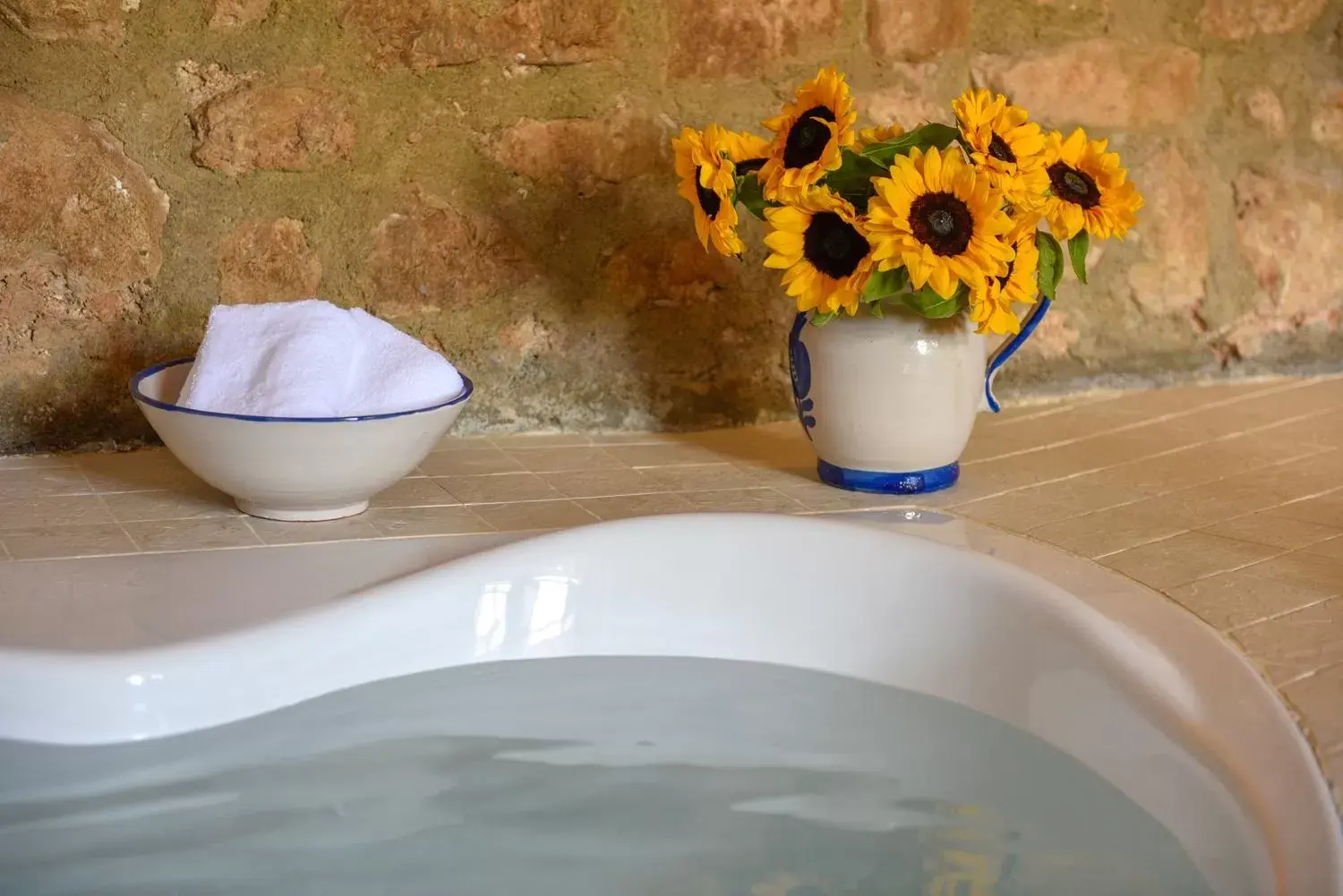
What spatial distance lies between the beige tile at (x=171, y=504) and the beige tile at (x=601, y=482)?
0.96ft

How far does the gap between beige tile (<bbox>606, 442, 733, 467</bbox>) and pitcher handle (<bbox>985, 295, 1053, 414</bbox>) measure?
27 centimetres

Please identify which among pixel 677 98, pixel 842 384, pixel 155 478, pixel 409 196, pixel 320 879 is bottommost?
pixel 320 879

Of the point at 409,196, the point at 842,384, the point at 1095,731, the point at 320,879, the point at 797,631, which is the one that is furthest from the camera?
the point at 409,196

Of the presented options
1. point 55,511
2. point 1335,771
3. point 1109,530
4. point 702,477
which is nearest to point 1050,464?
point 1109,530

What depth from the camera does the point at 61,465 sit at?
1384mm

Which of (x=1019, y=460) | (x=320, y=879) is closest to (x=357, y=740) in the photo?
(x=320, y=879)

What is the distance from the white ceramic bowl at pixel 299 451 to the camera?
1.16m

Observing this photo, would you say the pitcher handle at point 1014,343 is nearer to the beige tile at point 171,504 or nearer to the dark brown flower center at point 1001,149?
the dark brown flower center at point 1001,149

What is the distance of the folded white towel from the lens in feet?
3.85

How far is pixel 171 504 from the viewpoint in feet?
4.23

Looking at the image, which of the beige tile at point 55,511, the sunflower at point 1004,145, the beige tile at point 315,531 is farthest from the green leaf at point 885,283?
the beige tile at point 55,511

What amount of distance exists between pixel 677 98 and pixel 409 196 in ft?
0.99

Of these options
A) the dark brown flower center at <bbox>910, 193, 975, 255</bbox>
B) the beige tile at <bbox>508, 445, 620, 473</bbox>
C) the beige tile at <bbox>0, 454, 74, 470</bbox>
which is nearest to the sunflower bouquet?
the dark brown flower center at <bbox>910, 193, 975, 255</bbox>

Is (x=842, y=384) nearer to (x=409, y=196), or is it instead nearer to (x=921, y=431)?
(x=921, y=431)
